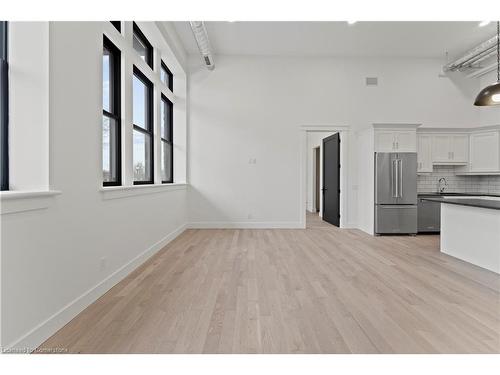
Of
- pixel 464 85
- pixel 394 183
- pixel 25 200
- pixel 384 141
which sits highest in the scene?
pixel 464 85

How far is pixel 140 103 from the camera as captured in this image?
4.78 metres

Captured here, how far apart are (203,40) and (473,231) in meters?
5.11

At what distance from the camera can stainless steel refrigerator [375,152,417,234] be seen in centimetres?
628

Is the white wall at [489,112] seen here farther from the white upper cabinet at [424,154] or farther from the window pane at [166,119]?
the window pane at [166,119]

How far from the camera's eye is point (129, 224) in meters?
3.59

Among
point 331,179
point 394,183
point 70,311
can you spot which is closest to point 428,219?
point 394,183

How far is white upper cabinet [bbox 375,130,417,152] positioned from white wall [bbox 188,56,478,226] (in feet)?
2.58

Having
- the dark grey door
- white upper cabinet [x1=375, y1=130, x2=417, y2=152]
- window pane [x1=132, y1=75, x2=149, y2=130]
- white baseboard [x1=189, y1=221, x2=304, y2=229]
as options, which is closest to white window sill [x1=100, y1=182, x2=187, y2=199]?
window pane [x1=132, y1=75, x2=149, y2=130]

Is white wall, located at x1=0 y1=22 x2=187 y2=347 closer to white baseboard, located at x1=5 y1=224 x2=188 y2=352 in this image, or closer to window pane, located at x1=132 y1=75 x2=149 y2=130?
white baseboard, located at x1=5 y1=224 x2=188 y2=352

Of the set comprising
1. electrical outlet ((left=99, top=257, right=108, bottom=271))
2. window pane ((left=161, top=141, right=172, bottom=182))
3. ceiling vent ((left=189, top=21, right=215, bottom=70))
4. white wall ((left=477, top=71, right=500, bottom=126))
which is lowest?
electrical outlet ((left=99, top=257, right=108, bottom=271))

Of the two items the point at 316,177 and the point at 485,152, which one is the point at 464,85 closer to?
the point at 485,152

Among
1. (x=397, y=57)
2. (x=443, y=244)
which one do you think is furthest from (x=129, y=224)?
(x=397, y=57)

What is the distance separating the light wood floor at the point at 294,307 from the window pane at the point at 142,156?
1359 millimetres
